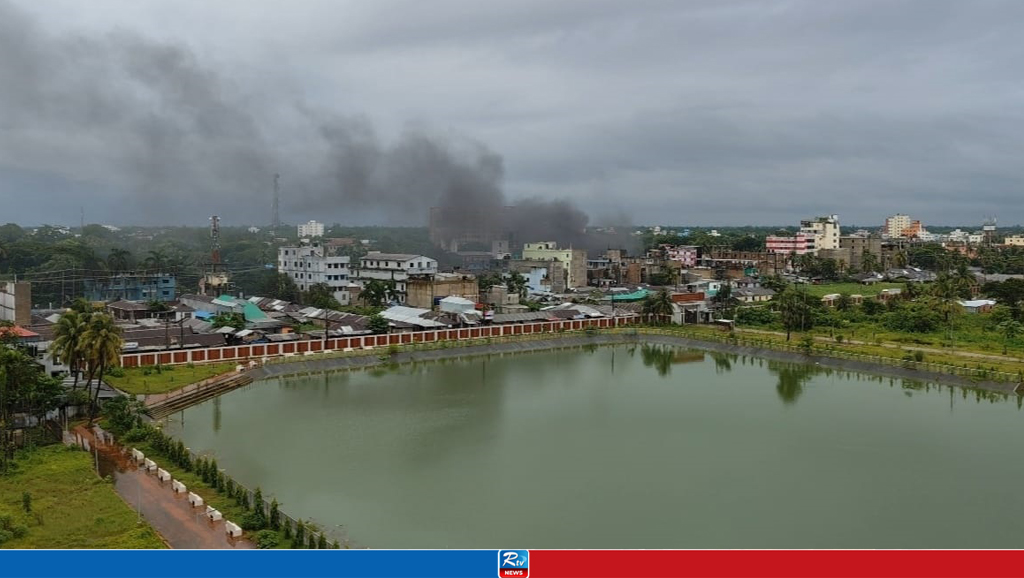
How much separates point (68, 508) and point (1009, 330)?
27075 mm

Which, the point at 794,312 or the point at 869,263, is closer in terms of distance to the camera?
the point at 794,312

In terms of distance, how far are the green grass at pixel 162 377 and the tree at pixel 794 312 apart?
58.3 ft

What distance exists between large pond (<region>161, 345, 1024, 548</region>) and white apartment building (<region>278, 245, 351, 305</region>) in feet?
49.2

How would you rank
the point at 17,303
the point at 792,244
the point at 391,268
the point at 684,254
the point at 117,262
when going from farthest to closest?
the point at 792,244 < the point at 684,254 < the point at 391,268 < the point at 117,262 < the point at 17,303

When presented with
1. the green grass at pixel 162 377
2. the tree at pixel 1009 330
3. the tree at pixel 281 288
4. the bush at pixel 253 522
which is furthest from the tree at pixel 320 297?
the tree at pixel 1009 330

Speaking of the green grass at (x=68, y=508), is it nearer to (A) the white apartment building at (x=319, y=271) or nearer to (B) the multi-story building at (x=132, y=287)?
(B) the multi-story building at (x=132, y=287)

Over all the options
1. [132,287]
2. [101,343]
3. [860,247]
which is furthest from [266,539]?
[860,247]

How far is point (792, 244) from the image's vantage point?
62375mm

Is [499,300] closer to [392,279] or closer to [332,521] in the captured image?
[392,279]

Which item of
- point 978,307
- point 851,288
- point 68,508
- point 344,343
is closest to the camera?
point 68,508

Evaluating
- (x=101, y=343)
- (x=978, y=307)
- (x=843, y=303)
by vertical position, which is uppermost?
(x=101, y=343)

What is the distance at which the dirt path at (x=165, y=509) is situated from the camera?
9.23 meters

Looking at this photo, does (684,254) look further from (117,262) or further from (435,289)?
(117,262)
